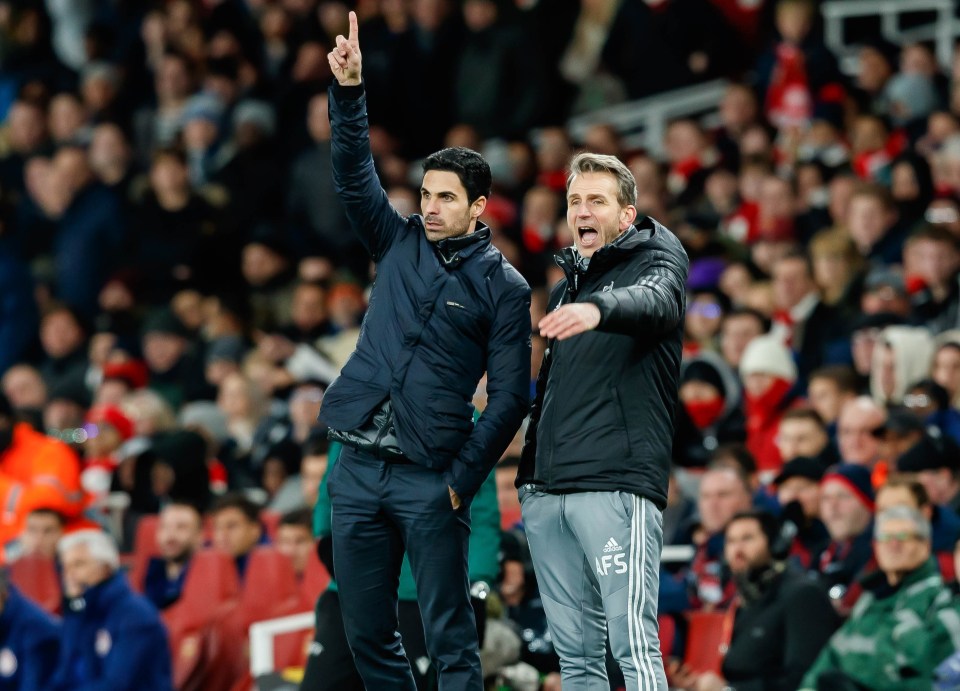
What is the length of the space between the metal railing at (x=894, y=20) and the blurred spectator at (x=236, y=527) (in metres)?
5.78

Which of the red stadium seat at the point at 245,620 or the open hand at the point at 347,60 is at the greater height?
the open hand at the point at 347,60

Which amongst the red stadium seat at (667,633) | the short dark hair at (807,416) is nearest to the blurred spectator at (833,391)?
the short dark hair at (807,416)

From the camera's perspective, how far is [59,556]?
31.5ft

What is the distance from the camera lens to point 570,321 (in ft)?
16.9

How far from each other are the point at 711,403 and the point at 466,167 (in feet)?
14.4

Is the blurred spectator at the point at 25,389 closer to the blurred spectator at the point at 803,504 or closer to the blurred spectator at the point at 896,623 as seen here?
the blurred spectator at the point at 803,504

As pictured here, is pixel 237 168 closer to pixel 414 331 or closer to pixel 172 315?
pixel 172 315

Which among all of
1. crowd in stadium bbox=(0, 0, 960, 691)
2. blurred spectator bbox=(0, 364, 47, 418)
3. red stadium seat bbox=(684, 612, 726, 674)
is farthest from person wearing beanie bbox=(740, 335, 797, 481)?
blurred spectator bbox=(0, 364, 47, 418)

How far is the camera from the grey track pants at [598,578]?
5.52m

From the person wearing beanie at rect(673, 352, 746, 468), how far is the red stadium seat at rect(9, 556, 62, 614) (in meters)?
3.24

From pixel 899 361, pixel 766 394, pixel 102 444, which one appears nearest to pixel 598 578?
pixel 899 361

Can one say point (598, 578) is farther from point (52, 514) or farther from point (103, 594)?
point (52, 514)

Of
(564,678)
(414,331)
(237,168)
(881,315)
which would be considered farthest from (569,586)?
(237,168)

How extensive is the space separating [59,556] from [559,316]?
508 centimetres
